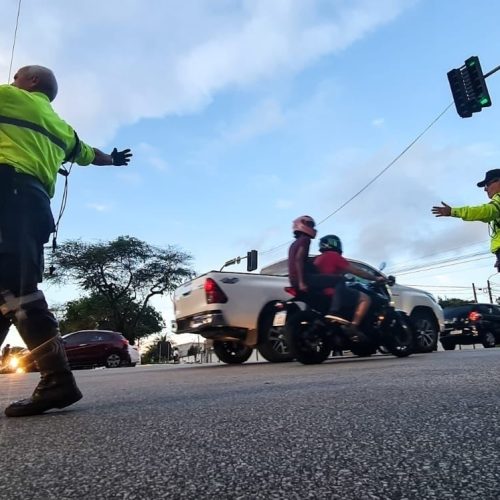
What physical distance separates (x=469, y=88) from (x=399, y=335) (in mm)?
6084

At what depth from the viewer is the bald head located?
3.08 meters

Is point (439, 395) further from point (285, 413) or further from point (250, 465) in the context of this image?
point (250, 465)

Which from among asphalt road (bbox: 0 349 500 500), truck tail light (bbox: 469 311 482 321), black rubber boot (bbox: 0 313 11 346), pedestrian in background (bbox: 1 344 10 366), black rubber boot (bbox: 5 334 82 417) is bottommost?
asphalt road (bbox: 0 349 500 500)

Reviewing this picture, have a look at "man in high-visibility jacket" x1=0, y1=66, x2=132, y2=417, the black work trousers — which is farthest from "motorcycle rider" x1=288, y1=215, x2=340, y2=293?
the black work trousers

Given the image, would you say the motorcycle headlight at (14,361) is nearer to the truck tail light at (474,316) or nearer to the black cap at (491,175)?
the black cap at (491,175)

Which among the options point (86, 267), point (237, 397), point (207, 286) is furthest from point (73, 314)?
point (237, 397)

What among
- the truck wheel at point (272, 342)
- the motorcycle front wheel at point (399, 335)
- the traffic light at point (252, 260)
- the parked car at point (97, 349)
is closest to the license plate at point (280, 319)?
the truck wheel at point (272, 342)

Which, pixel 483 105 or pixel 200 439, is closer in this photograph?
pixel 200 439

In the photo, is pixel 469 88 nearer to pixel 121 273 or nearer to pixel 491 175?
pixel 491 175

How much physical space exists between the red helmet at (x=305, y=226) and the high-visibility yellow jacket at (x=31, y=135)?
4.02 meters

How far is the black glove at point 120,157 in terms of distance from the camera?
3.74 meters

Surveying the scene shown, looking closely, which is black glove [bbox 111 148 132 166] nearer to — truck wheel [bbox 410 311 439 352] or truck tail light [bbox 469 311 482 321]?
truck wheel [bbox 410 311 439 352]

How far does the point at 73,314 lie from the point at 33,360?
4113 centimetres

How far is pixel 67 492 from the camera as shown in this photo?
1.30 metres
